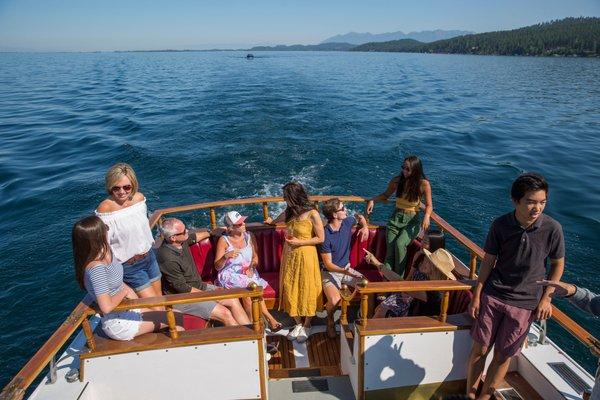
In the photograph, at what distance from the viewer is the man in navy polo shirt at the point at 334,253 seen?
4109 mm

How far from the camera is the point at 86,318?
2949 mm

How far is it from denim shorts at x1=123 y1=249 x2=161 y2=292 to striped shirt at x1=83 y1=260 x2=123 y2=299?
0.54m

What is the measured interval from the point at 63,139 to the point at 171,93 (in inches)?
471

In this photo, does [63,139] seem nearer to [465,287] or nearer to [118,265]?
[118,265]

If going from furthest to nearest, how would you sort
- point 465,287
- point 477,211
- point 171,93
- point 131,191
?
point 171,93, point 477,211, point 131,191, point 465,287

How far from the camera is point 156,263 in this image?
142 inches

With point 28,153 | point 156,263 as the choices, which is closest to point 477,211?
point 156,263

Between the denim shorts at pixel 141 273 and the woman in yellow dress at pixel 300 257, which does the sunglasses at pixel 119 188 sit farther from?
the woman in yellow dress at pixel 300 257

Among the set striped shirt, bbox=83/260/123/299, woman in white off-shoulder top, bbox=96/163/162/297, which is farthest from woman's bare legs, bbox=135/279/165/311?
striped shirt, bbox=83/260/123/299

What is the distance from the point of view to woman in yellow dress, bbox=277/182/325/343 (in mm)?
3826

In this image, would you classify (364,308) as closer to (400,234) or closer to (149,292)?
(400,234)

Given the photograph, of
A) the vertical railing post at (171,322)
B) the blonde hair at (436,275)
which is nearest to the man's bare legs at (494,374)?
the blonde hair at (436,275)

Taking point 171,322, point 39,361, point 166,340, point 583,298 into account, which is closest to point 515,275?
point 583,298

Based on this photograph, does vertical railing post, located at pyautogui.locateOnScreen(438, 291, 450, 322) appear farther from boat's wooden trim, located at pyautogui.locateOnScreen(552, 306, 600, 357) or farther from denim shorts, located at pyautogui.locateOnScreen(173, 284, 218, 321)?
denim shorts, located at pyautogui.locateOnScreen(173, 284, 218, 321)
